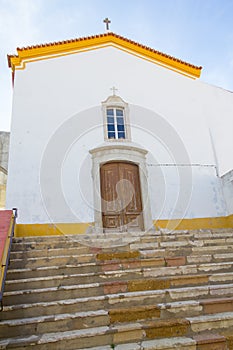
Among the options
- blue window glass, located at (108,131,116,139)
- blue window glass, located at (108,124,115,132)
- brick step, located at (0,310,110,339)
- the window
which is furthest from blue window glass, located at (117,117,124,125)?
brick step, located at (0,310,110,339)

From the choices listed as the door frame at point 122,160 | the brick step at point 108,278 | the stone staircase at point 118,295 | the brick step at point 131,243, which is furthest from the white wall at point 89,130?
the brick step at point 108,278

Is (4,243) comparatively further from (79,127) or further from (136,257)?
(79,127)

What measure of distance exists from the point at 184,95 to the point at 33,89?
4.73 metres

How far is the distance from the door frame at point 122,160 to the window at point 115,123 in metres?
0.47

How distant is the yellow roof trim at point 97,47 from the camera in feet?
25.5

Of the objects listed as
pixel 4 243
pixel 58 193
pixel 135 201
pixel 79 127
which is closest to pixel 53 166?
pixel 58 193

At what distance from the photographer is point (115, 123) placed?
304 inches

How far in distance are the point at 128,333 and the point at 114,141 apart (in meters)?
5.41

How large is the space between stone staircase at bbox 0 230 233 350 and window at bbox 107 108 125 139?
3.92 metres

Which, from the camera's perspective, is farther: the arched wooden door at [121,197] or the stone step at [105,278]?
the arched wooden door at [121,197]

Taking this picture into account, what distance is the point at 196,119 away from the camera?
26.8 feet

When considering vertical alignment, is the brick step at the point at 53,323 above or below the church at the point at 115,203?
below

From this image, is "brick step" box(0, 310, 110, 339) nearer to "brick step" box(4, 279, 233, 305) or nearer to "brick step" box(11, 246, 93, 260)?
"brick step" box(4, 279, 233, 305)

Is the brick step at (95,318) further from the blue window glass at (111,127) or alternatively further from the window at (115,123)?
the blue window glass at (111,127)
